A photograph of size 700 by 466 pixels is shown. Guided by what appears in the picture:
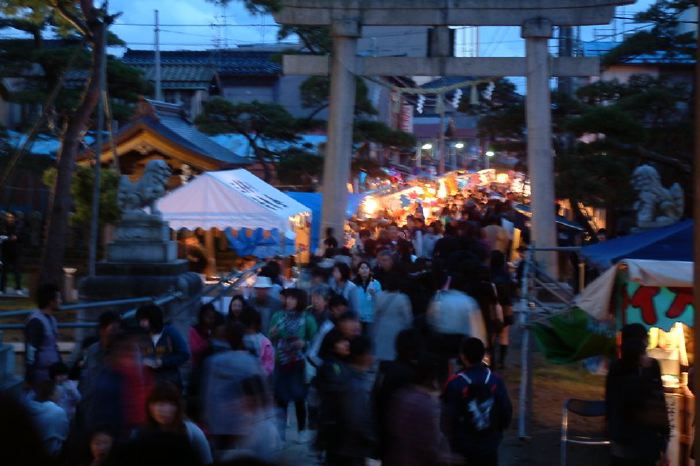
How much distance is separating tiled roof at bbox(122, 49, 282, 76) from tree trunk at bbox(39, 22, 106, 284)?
22625mm

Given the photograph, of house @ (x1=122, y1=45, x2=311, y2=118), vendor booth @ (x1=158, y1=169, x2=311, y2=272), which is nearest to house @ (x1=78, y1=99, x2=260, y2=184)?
vendor booth @ (x1=158, y1=169, x2=311, y2=272)

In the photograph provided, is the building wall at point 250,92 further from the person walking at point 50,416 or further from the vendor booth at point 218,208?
the person walking at point 50,416

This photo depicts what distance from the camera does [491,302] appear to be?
11188 millimetres

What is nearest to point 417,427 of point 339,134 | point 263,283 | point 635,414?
point 635,414

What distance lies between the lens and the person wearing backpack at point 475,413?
6570mm

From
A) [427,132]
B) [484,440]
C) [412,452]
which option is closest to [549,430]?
[484,440]

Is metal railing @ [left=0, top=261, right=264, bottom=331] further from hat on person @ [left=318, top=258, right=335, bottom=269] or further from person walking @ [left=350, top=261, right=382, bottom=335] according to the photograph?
person walking @ [left=350, top=261, right=382, bottom=335]

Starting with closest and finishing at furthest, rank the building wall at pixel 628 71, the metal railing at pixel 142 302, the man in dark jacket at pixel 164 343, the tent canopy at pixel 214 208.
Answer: the man in dark jacket at pixel 164 343
the metal railing at pixel 142 302
the tent canopy at pixel 214 208
the building wall at pixel 628 71

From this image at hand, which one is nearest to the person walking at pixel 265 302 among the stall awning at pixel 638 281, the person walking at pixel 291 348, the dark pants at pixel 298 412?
the person walking at pixel 291 348

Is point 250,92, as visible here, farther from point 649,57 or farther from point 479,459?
point 479,459

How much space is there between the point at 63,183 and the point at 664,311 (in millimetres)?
12571

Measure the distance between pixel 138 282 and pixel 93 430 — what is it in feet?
22.1

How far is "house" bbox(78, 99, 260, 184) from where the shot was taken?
23.2 metres

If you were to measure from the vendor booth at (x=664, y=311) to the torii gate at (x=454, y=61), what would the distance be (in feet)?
36.0
